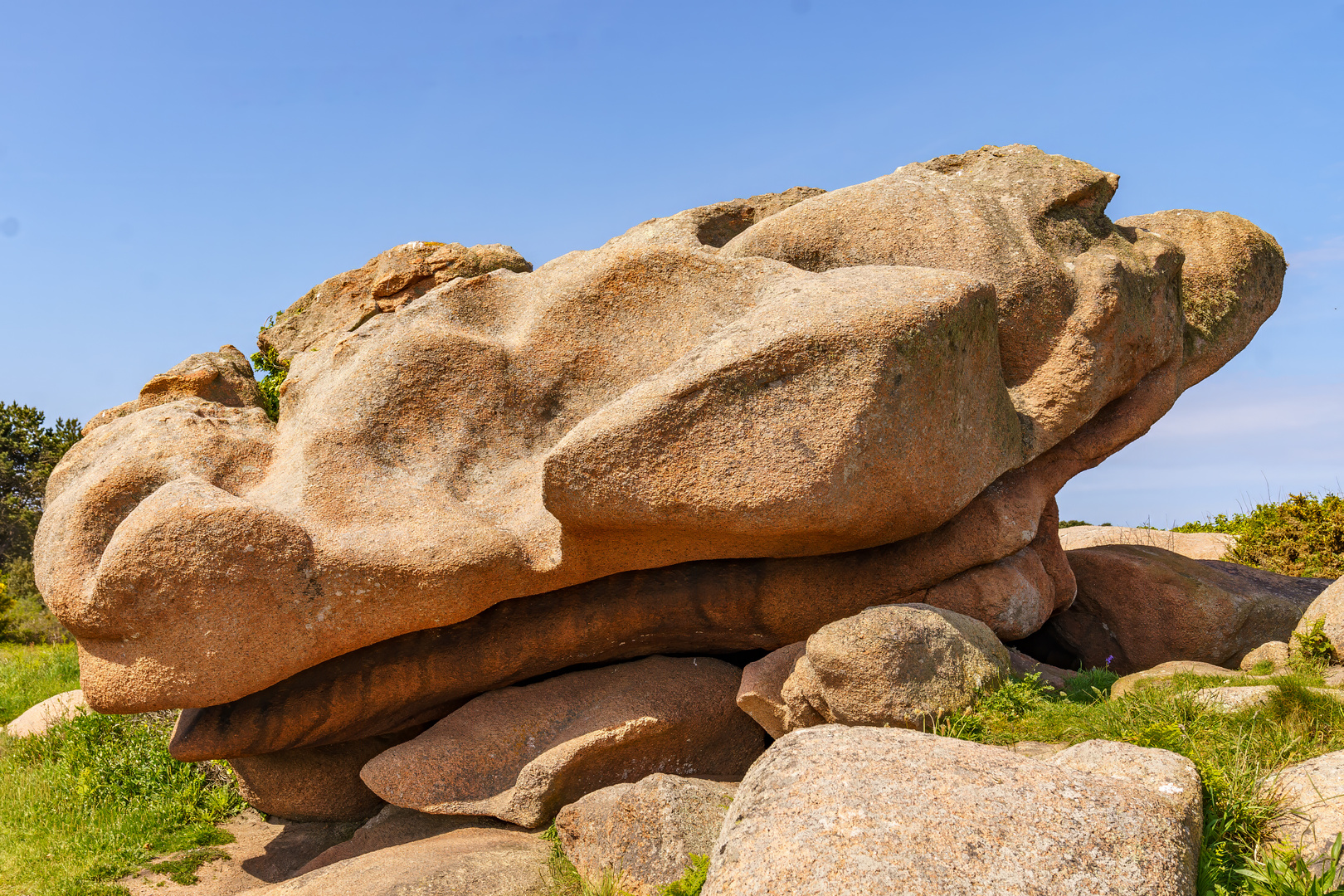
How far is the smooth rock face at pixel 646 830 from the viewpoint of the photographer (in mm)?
6059

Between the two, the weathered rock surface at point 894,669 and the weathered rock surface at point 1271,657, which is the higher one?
the weathered rock surface at point 894,669

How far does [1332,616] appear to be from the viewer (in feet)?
24.8

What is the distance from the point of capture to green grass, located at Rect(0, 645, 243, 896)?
8461mm

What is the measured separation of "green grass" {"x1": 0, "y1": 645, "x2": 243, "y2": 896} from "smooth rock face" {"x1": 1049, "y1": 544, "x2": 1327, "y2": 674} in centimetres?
852

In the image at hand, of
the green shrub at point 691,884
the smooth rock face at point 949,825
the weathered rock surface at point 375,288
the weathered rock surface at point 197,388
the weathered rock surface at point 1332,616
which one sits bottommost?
the weathered rock surface at point 1332,616

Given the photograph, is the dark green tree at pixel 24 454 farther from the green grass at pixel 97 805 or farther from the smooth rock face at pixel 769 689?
the smooth rock face at pixel 769 689

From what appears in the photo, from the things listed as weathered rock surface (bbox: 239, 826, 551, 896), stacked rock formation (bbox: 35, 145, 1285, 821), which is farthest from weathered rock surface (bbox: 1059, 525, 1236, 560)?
weathered rock surface (bbox: 239, 826, 551, 896)

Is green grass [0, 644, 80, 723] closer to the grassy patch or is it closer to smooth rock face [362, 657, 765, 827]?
the grassy patch

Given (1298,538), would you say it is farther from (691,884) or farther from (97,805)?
(97,805)

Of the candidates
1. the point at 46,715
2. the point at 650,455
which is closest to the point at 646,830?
the point at 650,455

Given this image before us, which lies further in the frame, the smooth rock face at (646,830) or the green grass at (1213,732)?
the smooth rock face at (646,830)

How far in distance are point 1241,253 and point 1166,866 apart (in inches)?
300

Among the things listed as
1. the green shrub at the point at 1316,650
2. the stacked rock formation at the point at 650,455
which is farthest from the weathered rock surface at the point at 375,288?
the green shrub at the point at 1316,650

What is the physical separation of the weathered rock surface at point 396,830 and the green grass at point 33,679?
24.1ft
